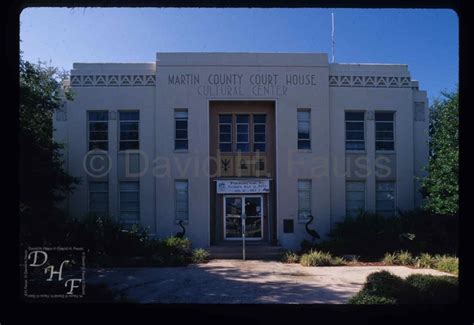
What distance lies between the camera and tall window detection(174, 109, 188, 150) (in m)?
13.4

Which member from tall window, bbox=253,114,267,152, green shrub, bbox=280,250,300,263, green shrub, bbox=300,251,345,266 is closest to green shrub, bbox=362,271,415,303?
green shrub, bbox=300,251,345,266

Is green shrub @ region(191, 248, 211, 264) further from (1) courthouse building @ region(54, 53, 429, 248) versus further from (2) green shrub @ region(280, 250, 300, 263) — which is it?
(2) green shrub @ region(280, 250, 300, 263)

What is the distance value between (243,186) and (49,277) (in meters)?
10.7

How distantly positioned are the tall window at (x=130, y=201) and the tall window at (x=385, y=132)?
9.82m

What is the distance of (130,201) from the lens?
13.1 metres

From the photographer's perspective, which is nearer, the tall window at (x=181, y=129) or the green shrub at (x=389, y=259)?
the green shrub at (x=389, y=259)

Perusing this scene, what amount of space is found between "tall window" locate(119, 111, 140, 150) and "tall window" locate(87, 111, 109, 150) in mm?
538

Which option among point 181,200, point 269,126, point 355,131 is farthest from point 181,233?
point 355,131

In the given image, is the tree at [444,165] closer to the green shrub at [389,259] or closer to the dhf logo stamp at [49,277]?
the green shrub at [389,259]

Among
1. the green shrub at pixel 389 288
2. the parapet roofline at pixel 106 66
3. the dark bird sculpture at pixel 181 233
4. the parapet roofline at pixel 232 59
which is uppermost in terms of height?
the parapet roofline at pixel 232 59

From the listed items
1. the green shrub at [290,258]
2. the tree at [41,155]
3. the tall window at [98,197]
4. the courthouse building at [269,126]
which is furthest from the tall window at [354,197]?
the tree at [41,155]

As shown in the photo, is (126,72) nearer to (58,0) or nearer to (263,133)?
(263,133)

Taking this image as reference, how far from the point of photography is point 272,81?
13.5 metres

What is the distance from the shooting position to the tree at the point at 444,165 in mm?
10648
